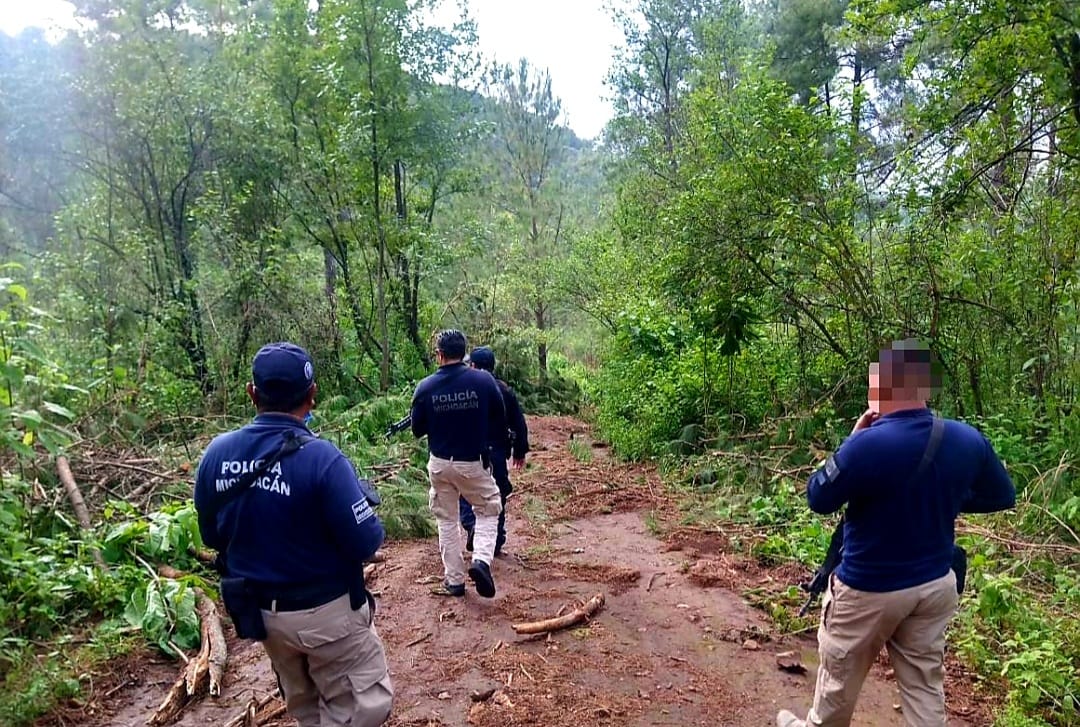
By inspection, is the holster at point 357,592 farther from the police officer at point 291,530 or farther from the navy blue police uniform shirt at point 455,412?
the navy blue police uniform shirt at point 455,412

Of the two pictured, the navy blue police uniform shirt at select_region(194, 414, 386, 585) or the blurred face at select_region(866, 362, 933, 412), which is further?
the blurred face at select_region(866, 362, 933, 412)

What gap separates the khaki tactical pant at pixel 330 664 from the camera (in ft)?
8.43

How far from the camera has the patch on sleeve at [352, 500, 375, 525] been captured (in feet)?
8.32

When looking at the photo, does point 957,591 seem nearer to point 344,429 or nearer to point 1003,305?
point 1003,305

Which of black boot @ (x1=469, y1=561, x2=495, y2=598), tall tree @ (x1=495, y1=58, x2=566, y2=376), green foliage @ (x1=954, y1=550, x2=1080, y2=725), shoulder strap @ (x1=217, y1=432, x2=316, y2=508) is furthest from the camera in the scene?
tall tree @ (x1=495, y1=58, x2=566, y2=376)

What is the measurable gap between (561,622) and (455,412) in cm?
168

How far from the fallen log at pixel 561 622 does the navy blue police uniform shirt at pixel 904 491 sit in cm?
246

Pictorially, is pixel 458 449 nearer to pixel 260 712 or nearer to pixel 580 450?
pixel 260 712

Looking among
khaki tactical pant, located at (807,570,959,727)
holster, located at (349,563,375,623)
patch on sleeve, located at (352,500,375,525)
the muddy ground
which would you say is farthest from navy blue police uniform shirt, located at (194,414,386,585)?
khaki tactical pant, located at (807,570,959,727)

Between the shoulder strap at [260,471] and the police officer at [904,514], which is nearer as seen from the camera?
the shoulder strap at [260,471]

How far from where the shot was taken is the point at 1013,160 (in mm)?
7582

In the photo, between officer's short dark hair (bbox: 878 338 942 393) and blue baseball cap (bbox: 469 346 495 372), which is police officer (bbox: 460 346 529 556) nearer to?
blue baseball cap (bbox: 469 346 495 372)

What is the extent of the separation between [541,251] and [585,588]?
17.7 metres

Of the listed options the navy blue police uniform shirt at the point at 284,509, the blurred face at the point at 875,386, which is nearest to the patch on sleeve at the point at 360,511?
the navy blue police uniform shirt at the point at 284,509
